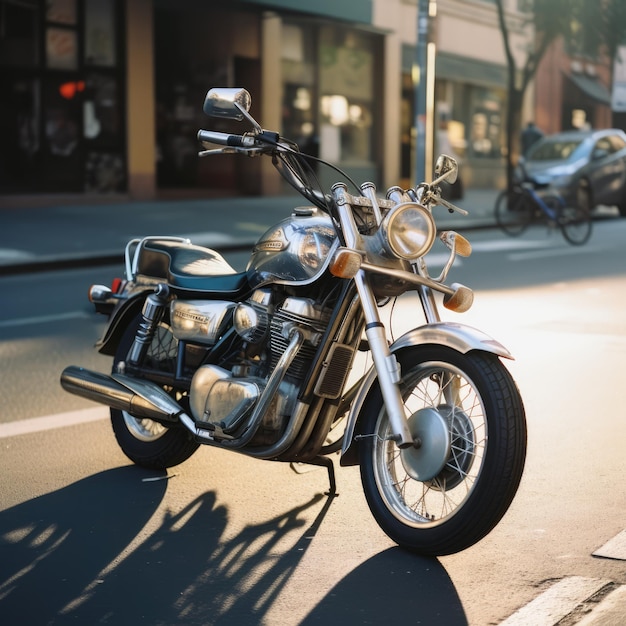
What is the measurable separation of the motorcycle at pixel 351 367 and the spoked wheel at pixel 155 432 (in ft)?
0.06

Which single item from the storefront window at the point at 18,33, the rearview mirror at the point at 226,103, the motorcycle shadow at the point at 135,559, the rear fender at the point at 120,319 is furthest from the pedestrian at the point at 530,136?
the rearview mirror at the point at 226,103

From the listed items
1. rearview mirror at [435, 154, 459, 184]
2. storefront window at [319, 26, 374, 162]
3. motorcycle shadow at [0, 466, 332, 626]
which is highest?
storefront window at [319, 26, 374, 162]

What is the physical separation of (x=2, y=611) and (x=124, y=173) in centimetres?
2094

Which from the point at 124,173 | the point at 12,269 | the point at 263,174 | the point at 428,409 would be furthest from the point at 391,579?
the point at 263,174

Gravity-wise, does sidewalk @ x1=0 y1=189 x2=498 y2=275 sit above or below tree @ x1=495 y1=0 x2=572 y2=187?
below

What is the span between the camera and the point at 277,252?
4746 millimetres

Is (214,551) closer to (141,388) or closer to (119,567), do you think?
(119,567)

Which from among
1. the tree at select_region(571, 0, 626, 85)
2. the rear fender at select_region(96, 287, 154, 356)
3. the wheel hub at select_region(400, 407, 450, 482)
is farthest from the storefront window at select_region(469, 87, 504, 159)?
the wheel hub at select_region(400, 407, 450, 482)

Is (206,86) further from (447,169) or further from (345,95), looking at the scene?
(447,169)

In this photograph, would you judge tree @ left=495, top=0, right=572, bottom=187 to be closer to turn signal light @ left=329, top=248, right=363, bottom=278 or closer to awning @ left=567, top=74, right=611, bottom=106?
awning @ left=567, top=74, right=611, bottom=106

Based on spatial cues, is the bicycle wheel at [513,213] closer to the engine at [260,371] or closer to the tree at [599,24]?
the tree at [599,24]

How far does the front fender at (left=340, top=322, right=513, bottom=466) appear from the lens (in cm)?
416

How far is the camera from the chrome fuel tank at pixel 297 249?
15.1 ft

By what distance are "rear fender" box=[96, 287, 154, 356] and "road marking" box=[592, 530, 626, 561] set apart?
2.36 meters
